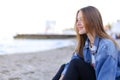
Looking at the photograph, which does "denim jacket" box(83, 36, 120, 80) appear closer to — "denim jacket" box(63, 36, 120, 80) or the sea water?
"denim jacket" box(63, 36, 120, 80)

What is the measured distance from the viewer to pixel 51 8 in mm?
21562

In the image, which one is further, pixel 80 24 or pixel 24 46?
pixel 24 46

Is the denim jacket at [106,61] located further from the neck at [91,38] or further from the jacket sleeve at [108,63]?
the neck at [91,38]

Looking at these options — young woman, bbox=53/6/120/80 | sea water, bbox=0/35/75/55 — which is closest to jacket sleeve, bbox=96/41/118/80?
young woman, bbox=53/6/120/80

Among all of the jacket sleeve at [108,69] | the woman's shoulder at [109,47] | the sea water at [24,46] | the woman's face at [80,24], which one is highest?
the woman's face at [80,24]

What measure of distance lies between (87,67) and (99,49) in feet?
0.54

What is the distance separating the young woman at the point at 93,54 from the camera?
6.48 ft

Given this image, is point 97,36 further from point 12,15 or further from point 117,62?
point 12,15

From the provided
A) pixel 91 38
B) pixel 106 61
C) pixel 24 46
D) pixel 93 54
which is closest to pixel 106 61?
pixel 106 61

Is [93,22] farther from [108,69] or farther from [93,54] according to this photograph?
[108,69]

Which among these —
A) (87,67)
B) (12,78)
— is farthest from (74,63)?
(12,78)

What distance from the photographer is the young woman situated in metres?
1.97

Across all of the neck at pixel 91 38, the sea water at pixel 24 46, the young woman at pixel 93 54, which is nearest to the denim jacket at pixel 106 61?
the young woman at pixel 93 54

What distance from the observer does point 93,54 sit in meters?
2.12
